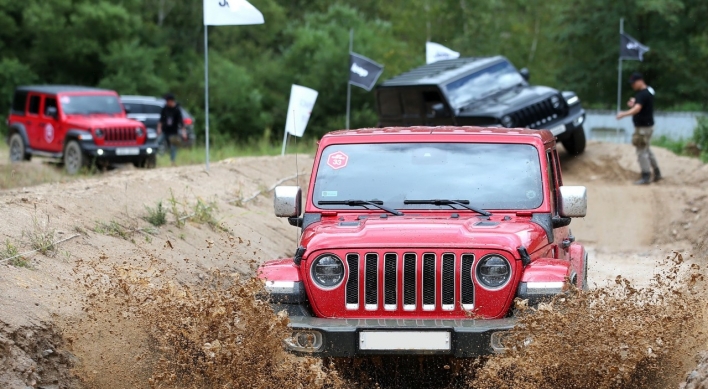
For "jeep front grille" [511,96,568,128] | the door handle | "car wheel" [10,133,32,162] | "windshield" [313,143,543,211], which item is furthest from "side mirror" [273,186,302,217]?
"car wheel" [10,133,32,162]

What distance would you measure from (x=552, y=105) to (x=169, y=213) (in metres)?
8.49

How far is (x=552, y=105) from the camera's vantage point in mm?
18281

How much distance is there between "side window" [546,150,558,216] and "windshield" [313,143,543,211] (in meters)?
0.19

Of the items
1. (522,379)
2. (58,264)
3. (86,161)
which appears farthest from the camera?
(86,161)

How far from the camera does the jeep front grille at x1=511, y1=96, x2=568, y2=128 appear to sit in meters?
17.4

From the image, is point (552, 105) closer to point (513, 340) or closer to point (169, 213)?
point (169, 213)

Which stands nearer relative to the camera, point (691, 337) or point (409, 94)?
point (691, 337)

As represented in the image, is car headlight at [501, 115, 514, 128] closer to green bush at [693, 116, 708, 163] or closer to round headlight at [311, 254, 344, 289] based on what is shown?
green bush at [693, 116, 708, 163]

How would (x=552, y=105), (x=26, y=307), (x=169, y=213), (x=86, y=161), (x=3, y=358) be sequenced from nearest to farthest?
1. (x=3, y=358)
2. (x=26, y=307)
3. (x=169, y=213)
4. (x=552, y=105)
5. (x=86, y=161)

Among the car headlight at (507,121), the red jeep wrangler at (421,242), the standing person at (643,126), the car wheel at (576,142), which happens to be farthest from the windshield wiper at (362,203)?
the car wheel at (576,142)

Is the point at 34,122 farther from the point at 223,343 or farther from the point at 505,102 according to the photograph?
the point at 223,343

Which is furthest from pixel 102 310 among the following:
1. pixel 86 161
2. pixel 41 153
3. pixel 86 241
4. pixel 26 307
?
pixel 41 153

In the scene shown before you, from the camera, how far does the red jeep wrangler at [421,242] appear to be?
6.13m

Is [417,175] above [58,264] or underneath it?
above
